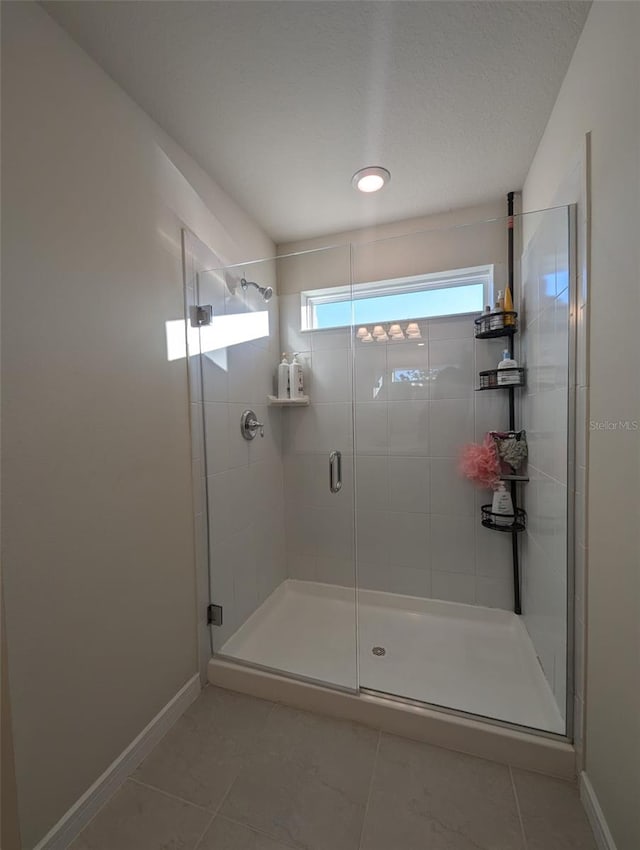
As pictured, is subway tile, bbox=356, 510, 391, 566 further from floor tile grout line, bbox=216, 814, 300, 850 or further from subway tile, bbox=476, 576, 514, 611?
floor tile grout line, bbox=216, 814, 300, 850

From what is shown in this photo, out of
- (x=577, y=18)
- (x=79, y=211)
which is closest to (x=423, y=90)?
(x=577, y=18)

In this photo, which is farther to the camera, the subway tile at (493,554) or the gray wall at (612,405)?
the subway tile at (493,554)

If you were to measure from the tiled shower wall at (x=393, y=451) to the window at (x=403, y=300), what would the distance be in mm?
63

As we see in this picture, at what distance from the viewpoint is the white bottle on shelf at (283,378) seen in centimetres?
215

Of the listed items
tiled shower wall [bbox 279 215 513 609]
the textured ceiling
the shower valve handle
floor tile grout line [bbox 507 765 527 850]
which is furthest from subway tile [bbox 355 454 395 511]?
the textured ceiling

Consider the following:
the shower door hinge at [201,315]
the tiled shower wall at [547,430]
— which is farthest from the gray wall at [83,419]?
the tiled shower wall at [547,430]

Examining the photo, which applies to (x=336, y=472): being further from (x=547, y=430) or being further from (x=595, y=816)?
(x=595, y=816)

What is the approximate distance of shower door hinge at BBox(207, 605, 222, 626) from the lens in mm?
1715

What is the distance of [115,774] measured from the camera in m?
1.21

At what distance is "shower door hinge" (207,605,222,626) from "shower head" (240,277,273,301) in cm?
164

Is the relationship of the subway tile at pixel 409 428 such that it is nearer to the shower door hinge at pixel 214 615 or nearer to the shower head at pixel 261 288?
the shower head at pixel 261 288

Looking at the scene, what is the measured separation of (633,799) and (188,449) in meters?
1.73

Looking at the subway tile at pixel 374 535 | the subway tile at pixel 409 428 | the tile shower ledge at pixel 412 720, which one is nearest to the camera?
the tile shower ledge at pixel 412 720

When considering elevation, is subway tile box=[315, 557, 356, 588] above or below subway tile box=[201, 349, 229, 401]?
below
